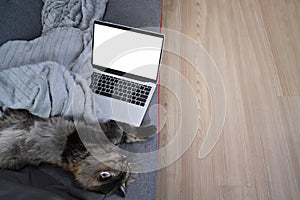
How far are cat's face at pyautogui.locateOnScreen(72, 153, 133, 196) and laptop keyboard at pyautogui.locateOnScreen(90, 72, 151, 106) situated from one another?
268 mm

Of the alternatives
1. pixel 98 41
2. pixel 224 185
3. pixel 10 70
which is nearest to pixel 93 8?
pixel 98 41

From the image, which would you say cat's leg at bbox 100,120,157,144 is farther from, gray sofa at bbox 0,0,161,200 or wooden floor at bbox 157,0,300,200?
wooden floor at bbox 157,0,300,200

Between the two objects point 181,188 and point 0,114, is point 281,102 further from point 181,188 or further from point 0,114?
point 0,114

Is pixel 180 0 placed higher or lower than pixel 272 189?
higher

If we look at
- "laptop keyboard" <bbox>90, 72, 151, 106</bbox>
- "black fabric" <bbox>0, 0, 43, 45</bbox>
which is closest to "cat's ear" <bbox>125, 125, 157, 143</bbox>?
"laptop keyboard" <bbox>90, 72, 151, 106</bbox>

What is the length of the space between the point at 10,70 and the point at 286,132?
4.26 ft

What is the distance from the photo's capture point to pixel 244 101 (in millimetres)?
1586

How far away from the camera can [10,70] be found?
3.53ft

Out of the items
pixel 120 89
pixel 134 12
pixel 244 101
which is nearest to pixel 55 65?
pixel 120 89

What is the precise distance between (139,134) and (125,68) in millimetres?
303

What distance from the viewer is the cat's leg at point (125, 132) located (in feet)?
3.34

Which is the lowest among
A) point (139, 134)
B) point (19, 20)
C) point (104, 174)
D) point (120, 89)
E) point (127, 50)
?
point (104, 174)

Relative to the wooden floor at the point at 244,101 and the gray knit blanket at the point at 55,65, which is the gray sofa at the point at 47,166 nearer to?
the gray knit blanket at the point at 55,65

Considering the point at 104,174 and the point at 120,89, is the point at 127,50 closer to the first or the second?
the point at 120,89
